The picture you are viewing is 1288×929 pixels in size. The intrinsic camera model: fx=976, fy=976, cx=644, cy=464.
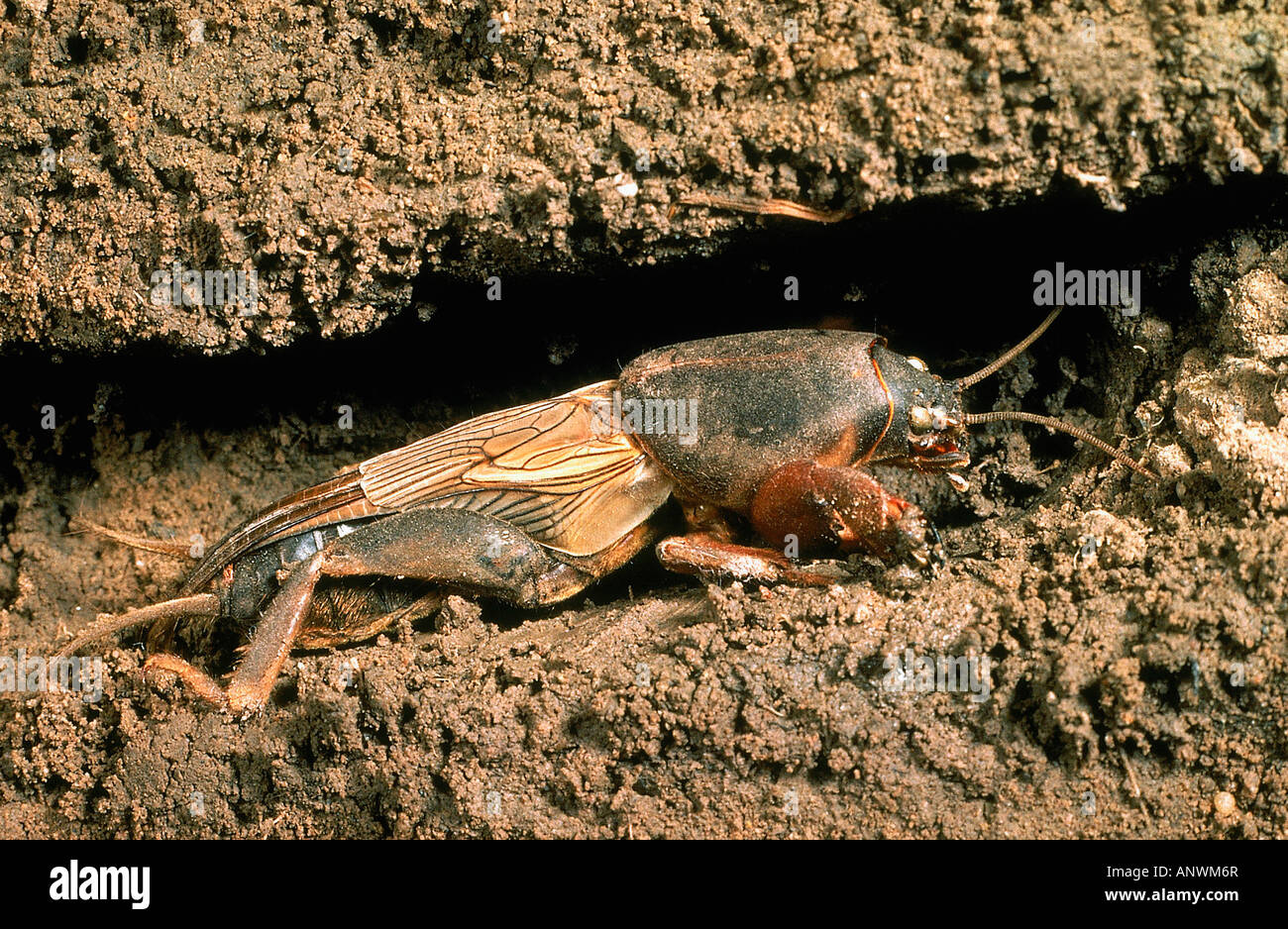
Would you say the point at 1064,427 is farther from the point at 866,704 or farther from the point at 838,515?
the point at 866,704

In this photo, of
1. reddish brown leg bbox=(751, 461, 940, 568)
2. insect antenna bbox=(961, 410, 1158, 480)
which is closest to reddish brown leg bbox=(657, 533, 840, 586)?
reddish brown leg bbox=(751, 461, 940, 568)

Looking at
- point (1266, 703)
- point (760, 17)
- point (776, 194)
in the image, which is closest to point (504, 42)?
point (760, 17)

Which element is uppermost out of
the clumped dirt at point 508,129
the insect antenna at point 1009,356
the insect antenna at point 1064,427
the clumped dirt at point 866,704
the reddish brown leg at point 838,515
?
the clumped dirt at point 508,129

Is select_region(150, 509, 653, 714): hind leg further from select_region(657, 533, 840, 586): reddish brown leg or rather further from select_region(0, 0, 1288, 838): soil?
select_region(657, 533, 840, 586): reddish brown leg

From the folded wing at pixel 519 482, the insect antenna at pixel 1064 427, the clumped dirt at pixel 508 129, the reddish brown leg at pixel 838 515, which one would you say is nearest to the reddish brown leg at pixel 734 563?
the reddish brown leg at pixel 838 515

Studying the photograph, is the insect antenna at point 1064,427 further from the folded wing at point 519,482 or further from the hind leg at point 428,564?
the hind leg at point 428,564

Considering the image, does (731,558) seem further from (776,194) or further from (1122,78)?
(1122,78)
